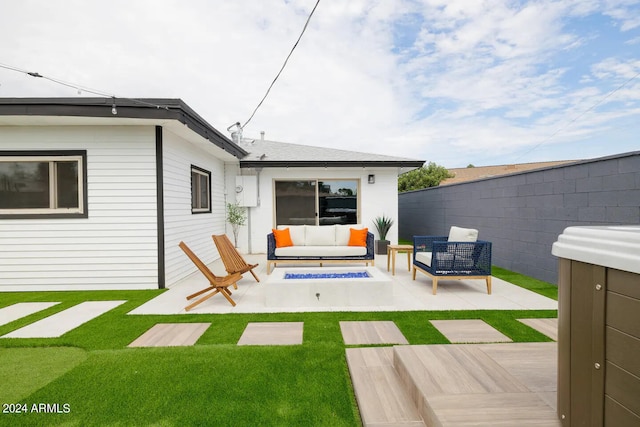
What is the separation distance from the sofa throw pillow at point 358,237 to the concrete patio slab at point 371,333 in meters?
3.21

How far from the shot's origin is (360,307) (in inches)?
171

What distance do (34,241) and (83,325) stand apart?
286cm

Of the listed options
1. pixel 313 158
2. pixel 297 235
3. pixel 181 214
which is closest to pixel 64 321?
pixel 181 214

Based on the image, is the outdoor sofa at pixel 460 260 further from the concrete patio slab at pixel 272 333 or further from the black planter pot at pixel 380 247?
the black planter pot at pixel 380 247

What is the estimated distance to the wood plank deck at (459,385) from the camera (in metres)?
1.65

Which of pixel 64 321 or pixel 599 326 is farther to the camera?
pixel 64 321

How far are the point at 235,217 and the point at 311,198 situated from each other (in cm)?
233

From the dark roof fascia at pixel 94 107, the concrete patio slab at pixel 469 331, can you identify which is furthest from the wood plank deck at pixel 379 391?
the dark roof fascia at pixel 94 107

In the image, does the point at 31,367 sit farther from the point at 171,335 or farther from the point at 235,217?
the point at 235,217

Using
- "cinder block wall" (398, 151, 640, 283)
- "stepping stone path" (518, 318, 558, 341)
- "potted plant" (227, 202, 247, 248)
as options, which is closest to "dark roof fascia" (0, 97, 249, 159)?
"potted plant" (227, 202, 247, 248)

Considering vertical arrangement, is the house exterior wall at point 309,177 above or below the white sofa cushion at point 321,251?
above

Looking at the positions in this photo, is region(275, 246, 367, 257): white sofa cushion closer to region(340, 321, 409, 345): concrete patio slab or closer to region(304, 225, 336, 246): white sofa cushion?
region(304, 225, 336, 246): white sofa cushion

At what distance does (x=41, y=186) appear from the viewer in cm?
545

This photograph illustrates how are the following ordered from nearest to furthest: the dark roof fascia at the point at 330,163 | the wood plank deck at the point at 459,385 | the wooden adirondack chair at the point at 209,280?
the wood plank deck at the point at 459,385 → the wooden adirondack chair at the point at 209,280 → the dark roof fascia at the point at 330,163
